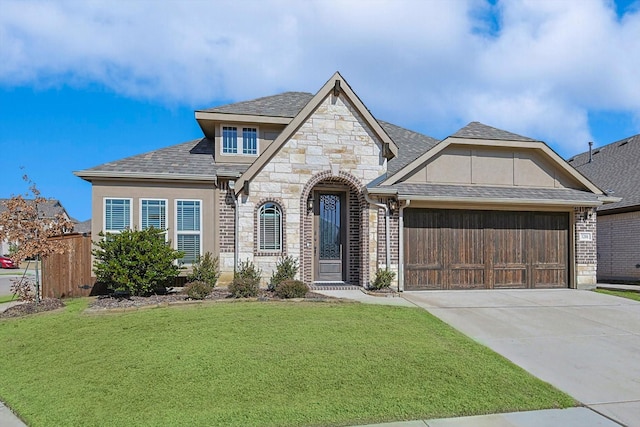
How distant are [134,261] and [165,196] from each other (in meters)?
2.69

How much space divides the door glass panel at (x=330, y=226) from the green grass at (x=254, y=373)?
5.06m

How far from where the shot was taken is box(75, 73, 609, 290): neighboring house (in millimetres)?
12141

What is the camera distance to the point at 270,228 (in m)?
12.3

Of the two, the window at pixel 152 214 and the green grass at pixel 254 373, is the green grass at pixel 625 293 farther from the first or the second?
the window at pixel 152 214

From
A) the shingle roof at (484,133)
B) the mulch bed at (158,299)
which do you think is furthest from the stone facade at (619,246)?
the mulch bed at (158,299)

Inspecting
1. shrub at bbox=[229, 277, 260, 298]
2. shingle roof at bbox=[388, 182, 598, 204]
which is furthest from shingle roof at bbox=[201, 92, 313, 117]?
shrub at bbox=[229, 277, 260, 298]

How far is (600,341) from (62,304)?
38.4 ft

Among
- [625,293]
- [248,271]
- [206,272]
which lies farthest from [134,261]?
[625,293]

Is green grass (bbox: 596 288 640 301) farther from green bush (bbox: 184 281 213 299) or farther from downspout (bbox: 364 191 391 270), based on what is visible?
green bush (bbox: 184 281 213 299)

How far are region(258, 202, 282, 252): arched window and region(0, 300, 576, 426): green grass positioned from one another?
13.4 ft

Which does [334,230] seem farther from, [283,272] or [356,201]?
[283,272]

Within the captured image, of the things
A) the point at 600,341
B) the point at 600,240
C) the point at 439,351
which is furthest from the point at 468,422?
the point at 600,240

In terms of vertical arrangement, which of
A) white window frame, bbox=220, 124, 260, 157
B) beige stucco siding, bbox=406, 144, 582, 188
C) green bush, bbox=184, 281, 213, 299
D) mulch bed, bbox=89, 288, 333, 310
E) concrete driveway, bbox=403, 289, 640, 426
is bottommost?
concrete driveway, bbox=403, 289, 640, 426

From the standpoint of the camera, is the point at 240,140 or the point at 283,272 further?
the point at 240,140
